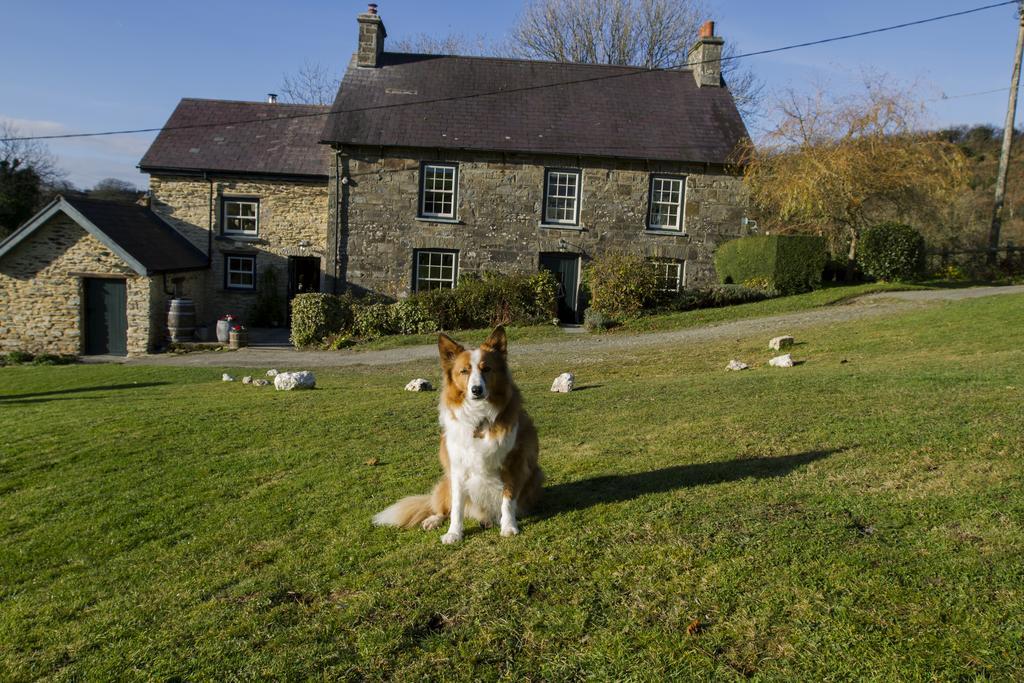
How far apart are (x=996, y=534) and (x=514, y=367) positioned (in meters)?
12.6

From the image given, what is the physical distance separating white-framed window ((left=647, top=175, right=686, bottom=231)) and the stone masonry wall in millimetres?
16814

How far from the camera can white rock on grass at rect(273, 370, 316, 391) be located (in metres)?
13.6

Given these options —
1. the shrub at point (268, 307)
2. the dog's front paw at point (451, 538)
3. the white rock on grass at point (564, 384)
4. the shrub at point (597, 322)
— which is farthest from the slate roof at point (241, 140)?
the dog's front paw at point (451, 538)

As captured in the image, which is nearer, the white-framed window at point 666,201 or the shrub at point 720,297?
the shrub at point 720,297

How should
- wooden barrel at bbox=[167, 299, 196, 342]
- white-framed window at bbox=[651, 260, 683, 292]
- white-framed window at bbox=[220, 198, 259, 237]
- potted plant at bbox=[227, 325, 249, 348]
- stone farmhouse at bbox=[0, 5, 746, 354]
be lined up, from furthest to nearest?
white-framed window at bbox=[220, 198, 259, 237], white-framed window at bbox=[651, 260, 683, 292], wooden barrel at bbox=[167, 299, 196, 342], potted plant at bbox=[227, 325, 249, 348], stone farmhouse at bbox=[0, 5, 746, 354]

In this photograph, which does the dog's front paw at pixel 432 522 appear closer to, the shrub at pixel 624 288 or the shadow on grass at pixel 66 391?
the shadow on grass at pixel 66 391

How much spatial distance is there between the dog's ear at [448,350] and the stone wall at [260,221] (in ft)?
74.7

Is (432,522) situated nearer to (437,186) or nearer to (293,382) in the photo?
(293,382)

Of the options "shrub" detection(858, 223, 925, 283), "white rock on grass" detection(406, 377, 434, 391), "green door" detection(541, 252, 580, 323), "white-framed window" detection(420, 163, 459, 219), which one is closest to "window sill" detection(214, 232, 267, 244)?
"white-framed window" detection(420, 163, 459, 219)

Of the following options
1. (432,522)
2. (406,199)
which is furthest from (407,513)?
(406,199)

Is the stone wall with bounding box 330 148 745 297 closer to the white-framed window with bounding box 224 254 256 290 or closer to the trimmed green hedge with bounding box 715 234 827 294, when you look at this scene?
the trimmed green hedge with bounding box 715 234 827 294

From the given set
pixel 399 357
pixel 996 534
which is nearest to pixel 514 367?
pixel 399 357

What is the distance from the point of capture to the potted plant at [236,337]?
22016 mm

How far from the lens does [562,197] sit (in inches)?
987
